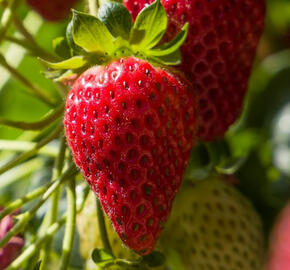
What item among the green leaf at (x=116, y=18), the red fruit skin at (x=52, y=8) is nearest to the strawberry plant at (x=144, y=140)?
the green leaf at (x=116, y=18)

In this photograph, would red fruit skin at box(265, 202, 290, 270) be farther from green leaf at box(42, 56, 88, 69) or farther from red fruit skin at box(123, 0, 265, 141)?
green leaf at box(42, 56, 88, 69)

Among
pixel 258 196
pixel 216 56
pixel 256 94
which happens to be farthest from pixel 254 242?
pixel 256 94

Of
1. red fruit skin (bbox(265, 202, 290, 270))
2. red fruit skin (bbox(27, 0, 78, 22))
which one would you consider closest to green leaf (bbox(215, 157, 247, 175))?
red fruit skin (bbox(265, 202, 290, 270))

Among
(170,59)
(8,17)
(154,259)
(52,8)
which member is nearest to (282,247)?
(154,259)

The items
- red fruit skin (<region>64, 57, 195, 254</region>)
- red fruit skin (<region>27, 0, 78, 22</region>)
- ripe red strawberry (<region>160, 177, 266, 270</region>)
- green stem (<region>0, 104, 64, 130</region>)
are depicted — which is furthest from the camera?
red fruit skin (<region>27, 0, 78, 22</region>)

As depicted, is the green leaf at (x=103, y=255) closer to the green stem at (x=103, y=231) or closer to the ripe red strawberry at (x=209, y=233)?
the green stem at (x=103, y=231)

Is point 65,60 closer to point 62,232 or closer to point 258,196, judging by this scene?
point 62,232

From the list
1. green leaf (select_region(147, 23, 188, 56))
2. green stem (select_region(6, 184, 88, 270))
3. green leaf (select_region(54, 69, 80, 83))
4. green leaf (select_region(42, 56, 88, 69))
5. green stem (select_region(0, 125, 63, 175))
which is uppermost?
green leaf (select_region(42, 56, 88, 69))
